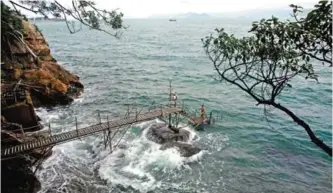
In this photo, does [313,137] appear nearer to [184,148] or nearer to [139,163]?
[139,163]

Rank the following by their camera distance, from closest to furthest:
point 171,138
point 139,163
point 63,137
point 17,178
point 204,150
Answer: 1. point 17,178
2. point 63,137
3. point 139,163
4. point 204,150
5. point 171,138

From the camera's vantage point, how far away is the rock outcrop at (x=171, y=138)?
23.8m

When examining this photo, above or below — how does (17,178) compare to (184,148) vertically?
above

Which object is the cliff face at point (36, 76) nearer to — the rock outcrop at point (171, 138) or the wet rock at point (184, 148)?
the rock outcrop at point (171, 138)

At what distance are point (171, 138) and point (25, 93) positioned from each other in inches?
446

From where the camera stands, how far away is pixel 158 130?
26.4m

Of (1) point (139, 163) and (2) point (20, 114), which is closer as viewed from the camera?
(1) point (139, 163)

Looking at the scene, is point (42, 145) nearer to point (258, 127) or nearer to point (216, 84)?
point (258, 127)

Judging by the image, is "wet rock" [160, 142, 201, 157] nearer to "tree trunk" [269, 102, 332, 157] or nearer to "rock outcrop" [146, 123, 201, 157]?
"rock outcrop" [146, 123, 201, 157]

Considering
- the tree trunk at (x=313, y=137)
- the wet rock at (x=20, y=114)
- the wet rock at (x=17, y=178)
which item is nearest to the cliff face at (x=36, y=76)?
the wet rock at (x=20, y=114)

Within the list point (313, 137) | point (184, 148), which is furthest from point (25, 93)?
point (313, 137)

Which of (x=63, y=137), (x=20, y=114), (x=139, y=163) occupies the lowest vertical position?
(x=139, y=163)

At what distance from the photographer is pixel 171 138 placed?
25109 millimetres

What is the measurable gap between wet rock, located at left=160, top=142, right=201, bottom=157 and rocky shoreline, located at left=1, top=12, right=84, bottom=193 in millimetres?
8271
